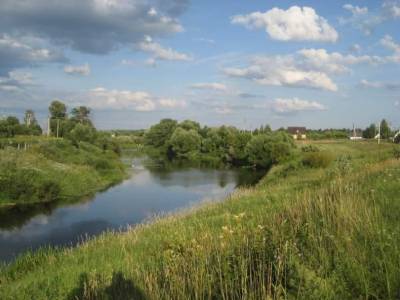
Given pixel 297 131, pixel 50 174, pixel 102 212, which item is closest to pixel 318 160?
pixel 102 212

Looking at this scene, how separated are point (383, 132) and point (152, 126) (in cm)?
5190

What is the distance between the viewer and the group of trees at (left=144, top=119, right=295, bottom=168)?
58.6 meters

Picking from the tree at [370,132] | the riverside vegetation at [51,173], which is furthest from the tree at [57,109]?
the tree at [370,132]

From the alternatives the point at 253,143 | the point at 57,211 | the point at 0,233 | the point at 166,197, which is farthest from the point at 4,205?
the point at 253,143

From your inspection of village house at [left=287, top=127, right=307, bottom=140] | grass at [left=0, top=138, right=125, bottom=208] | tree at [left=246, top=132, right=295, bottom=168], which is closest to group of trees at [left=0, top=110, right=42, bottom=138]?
grass at [left=0, top=138, right=125, bottom=208]

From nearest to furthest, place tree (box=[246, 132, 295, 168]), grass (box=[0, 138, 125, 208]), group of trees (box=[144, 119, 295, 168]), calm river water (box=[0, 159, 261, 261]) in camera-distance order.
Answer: calm river water (box=[0, 159, 261, 261]) < grass (box=[0, 138, 125, 208]) < tree (box=[246, 132, 295, 168]) < group of trees (box=[144, 119, 295, 168])

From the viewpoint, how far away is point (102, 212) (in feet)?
86.3

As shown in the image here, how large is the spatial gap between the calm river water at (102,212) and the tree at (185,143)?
1369 inches

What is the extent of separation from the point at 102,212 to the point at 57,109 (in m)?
71.4

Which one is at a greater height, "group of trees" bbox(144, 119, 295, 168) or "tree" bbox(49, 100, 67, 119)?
"tree" bbox(49, 100, 67, 119)

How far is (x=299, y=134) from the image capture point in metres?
116

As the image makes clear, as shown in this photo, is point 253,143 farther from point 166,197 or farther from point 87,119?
point 87,119

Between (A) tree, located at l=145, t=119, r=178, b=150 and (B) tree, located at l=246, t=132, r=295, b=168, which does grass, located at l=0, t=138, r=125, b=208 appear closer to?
(B) tree, located at l=246, t=132, r=295, b=168

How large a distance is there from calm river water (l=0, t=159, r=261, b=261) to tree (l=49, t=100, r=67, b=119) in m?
54.4
